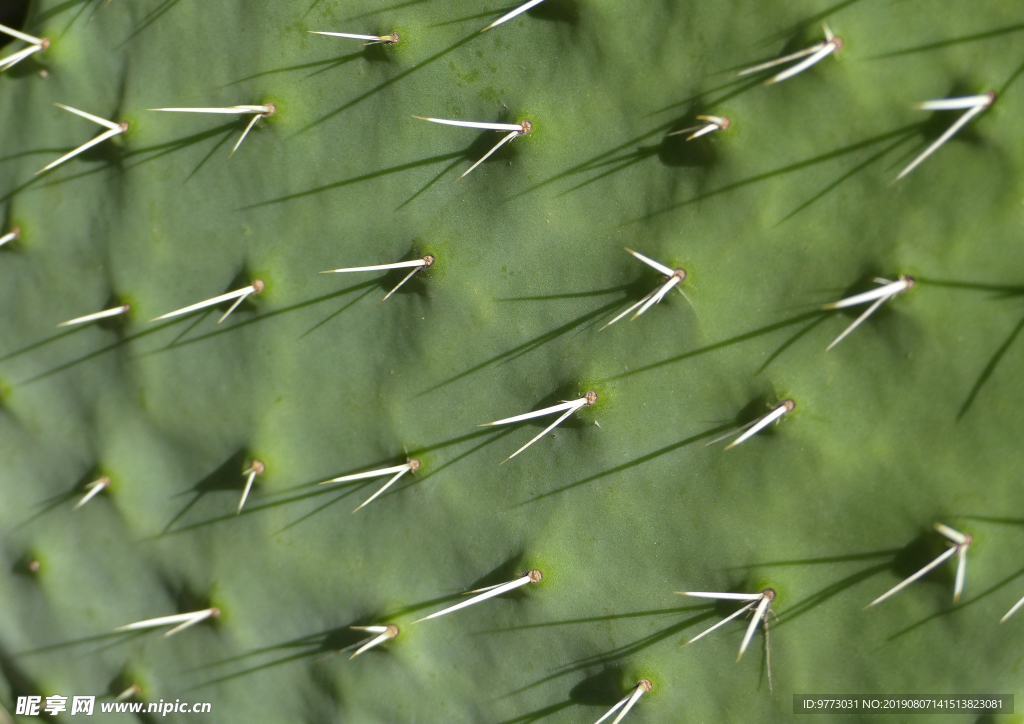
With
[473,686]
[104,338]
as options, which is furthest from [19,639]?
[473,686]

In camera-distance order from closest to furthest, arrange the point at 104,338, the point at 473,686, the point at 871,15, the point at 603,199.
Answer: the point at 871,15, the point at 603,199, the point at 473,686, the point at 104,338

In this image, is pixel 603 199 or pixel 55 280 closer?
pixel 603 199

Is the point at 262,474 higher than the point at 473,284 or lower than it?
lower

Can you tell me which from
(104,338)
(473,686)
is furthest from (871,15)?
(104,338)

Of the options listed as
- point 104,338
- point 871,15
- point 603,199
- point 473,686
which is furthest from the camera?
point 104,338

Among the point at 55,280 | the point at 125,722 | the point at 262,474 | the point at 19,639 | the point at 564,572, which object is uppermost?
the point at 55,280

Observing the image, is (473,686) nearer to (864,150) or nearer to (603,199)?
(603,199)

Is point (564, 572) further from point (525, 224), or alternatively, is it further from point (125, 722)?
point (125, 722)
